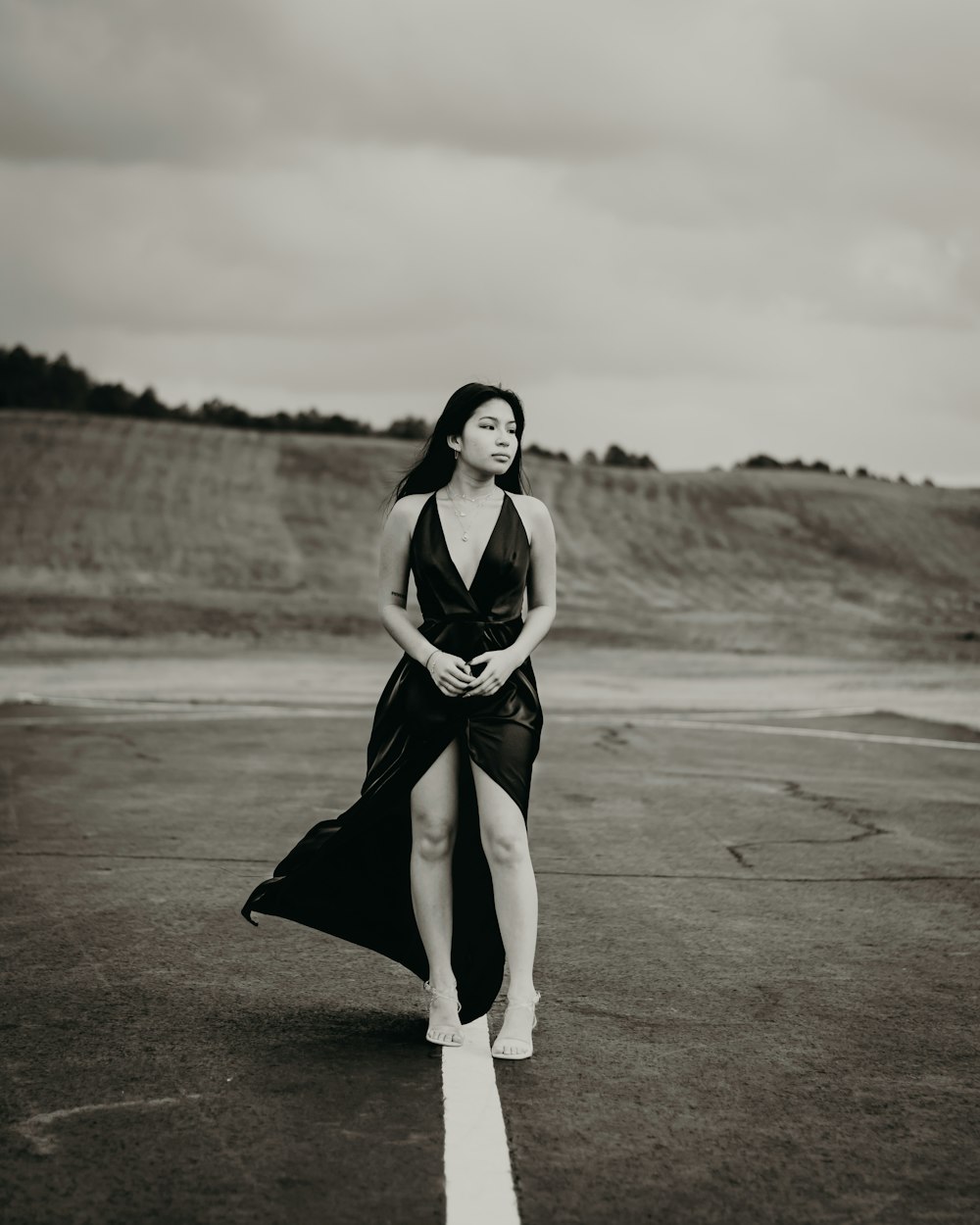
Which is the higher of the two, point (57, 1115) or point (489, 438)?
point (489, 438)

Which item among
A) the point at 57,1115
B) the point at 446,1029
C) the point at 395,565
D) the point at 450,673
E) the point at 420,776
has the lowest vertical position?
the point at 57,1115

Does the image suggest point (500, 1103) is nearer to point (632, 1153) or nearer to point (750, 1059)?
point (632, 1153)

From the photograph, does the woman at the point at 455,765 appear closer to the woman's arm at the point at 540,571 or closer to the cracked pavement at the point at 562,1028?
the woman's arm at the point at 540,571

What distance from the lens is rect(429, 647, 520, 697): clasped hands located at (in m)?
4.26

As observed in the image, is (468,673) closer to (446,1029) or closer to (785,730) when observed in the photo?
(446,1029)

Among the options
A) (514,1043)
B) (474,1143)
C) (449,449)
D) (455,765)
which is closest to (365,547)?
(449,449)

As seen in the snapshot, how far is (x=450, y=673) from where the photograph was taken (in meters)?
4.27

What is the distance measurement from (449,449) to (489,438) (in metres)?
0.20

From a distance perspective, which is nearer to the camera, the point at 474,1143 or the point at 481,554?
the point at 474,1143

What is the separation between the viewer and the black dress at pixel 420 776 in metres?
4.38

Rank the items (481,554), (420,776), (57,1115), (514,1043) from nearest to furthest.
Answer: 1. (57,1115)
2. (514,1043)
3. (420,776)
4. (481,554)

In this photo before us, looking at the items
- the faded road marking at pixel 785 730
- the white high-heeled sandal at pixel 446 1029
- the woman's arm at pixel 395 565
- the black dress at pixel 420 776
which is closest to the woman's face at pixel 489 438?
the black dress at pixel 420 776

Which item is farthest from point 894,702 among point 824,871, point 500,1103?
point 500,1103

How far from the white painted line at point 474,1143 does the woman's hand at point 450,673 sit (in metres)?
0.99
